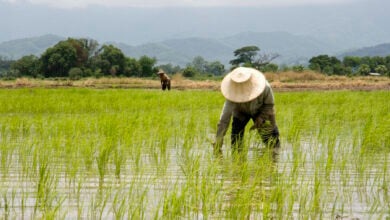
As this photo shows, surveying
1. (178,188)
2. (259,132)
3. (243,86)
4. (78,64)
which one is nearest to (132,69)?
(78,64)

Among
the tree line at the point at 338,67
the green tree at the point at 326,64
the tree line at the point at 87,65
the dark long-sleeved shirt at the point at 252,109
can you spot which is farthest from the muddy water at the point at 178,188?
the green tree at the point at 326,64

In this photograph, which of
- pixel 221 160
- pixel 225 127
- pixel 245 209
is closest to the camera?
pixel 245 209

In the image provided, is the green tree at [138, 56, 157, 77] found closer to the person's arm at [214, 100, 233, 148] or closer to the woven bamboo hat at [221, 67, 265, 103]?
the person's arm at [214, 100, 233, 148]

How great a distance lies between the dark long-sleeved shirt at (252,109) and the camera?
4.44 meters

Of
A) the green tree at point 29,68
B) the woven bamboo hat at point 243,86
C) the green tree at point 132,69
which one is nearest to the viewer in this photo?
the woven bamboo hat at point 243,86

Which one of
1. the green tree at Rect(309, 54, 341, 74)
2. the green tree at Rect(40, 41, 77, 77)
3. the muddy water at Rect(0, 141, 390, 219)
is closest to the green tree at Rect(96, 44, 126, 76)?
the green tree at Rect(40, 41, 77, 77)

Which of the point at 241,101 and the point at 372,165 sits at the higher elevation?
the point at 241,101

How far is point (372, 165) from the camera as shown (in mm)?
3953

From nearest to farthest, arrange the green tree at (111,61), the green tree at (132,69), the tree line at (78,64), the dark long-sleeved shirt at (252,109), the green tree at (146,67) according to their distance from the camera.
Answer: the dark long-sleeved shirt at (252,109), the tree line at (78,64), the green tree at (111,61), the green tree at (132,69), the green tree at (146,67)

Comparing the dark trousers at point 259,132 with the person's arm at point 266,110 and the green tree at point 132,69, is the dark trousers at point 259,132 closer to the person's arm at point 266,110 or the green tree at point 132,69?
the person's arm at point 266,110

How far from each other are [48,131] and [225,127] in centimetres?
197

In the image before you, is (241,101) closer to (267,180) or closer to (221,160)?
(221,160)

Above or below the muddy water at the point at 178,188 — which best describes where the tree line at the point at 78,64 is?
above

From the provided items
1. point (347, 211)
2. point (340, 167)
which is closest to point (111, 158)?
point (340, 167)
